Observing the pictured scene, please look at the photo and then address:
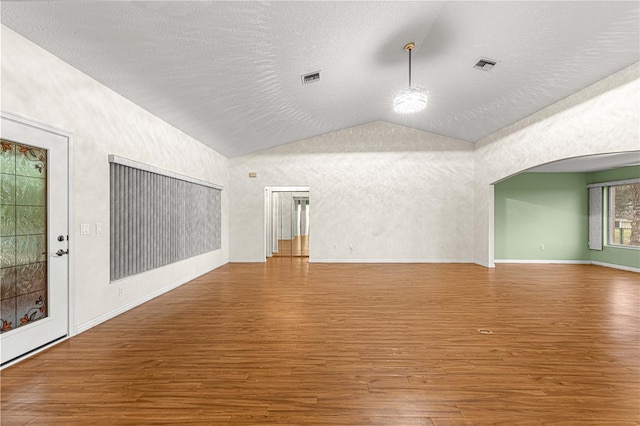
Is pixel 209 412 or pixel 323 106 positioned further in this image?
pixel 323 106

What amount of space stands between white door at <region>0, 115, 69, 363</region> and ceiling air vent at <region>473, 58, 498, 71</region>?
5538 mm

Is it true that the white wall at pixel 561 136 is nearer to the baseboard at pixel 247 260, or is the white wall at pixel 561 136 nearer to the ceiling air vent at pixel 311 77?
the ceiling air vent at pixel 311 77

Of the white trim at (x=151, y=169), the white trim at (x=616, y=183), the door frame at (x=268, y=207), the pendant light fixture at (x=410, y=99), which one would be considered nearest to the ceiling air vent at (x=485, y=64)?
the pendant light fixture at (x=410, y=99)

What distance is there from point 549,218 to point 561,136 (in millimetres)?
3917

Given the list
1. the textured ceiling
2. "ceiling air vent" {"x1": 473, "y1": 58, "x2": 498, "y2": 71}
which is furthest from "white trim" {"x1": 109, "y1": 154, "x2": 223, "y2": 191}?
"ceiling air vent" {"x1": 473, "y1": 58, "x2": 498, "y2": 71}

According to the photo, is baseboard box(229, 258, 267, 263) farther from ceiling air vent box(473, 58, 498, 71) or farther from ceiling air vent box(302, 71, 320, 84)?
ceiling air vent box(473, 58, 498, 71)

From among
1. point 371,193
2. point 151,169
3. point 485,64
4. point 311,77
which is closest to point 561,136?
point 485,64

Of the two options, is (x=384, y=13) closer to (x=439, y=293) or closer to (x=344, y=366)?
(x=344, y=366)

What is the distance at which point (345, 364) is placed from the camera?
8.63ft

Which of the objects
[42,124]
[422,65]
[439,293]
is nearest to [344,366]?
[439,293]

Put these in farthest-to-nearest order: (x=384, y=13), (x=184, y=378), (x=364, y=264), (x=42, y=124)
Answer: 1. (x=364, y=264)
2. (x=384, y=13)
3. (x=42, y=124)
4. (x=184, y=378)

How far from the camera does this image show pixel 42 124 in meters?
2.87

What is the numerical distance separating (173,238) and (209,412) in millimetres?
4076

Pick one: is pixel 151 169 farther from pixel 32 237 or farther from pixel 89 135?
pixel 32 237
